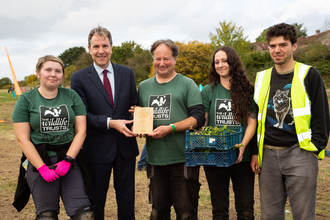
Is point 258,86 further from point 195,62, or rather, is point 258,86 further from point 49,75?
point 195,62

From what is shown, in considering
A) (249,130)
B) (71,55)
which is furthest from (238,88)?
(71,55)

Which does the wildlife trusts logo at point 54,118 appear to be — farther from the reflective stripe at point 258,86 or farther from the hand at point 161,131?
the reflective stripe at point 258,86

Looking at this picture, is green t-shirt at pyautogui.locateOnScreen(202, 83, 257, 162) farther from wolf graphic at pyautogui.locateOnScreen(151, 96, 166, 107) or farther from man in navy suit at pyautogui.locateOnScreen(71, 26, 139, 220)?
man in navy suit at pyautogui.locateOnScreen(71, 26, 139, 220)

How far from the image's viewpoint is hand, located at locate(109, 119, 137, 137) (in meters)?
3.05

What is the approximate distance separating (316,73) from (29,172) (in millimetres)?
3158

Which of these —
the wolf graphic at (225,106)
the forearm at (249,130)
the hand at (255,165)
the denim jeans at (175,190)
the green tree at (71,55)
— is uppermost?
the green tree at (71,55)

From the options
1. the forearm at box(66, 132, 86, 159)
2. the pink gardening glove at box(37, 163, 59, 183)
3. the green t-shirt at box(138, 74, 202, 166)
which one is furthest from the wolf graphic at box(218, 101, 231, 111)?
the pink gardening glove at box(37, 163, 59, 183)

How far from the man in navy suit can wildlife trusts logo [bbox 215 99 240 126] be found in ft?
3.42

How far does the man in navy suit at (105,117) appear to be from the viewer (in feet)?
10.5

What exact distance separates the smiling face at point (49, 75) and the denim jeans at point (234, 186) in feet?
6.62

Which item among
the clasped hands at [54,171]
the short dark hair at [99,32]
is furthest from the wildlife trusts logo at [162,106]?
the clasped hands at [54,171]

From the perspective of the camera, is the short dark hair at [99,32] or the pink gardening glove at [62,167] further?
the short dark hair at [99,32]

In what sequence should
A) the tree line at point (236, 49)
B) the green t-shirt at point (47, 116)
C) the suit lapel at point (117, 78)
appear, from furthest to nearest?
the tree line at point (236, 49)
the suit lapel at point (117, 78)
the green t-shirt at point (47, 116)

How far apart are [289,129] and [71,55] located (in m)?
84.6
